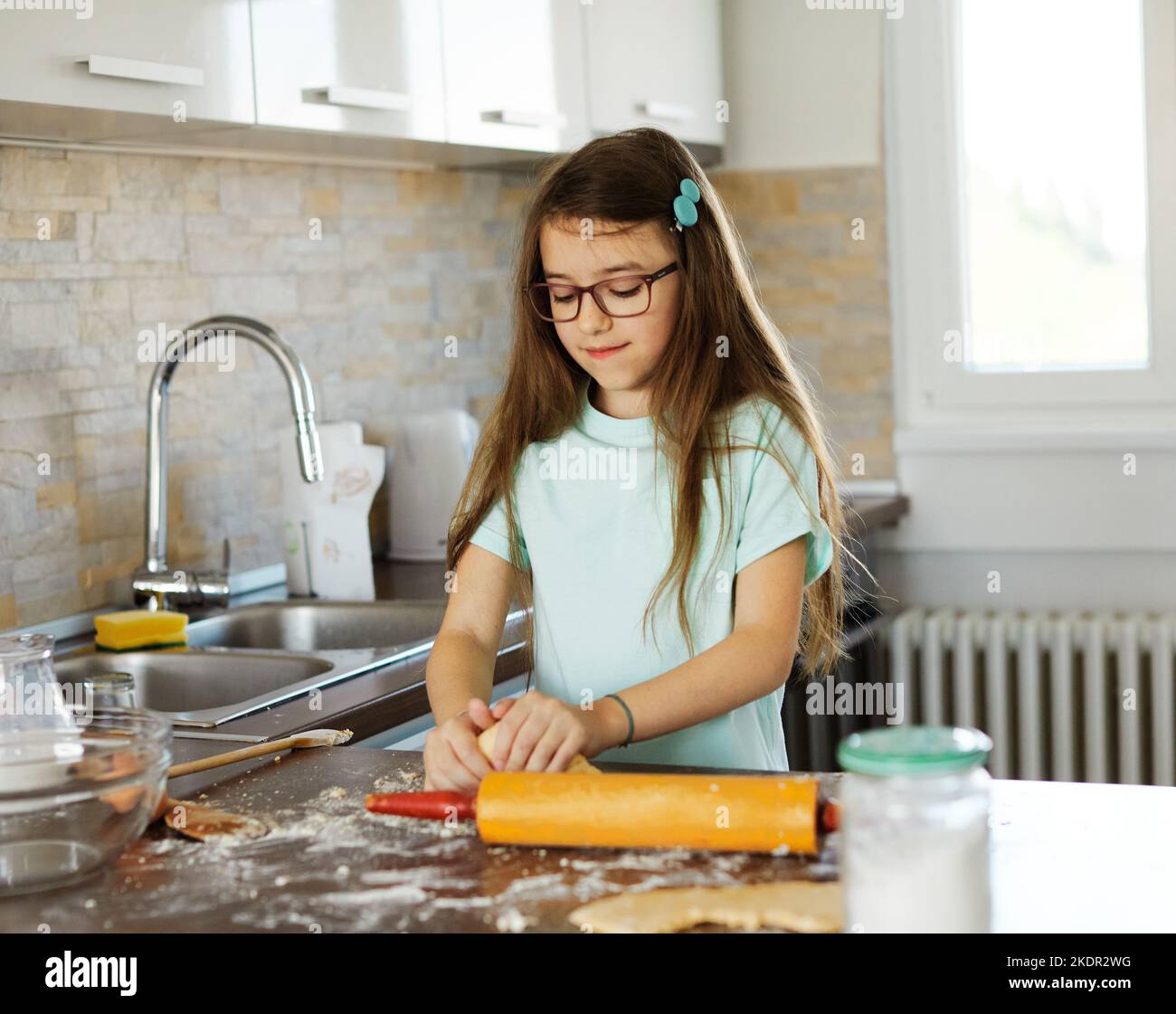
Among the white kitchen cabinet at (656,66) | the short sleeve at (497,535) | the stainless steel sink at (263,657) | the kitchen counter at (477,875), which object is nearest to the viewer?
the kitchen counter at (477,875)

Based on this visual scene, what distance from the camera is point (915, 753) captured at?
75 cm

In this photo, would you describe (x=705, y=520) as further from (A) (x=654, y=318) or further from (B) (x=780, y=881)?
(B) (x=780, y=881)

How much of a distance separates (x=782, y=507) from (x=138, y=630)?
92cm

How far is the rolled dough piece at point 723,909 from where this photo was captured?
32.7 inches

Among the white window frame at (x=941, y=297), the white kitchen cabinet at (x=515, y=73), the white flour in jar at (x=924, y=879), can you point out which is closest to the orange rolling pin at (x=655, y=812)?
the white flour in jar at (x=924, y=879)

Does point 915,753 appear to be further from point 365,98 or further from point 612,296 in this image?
point 365,98

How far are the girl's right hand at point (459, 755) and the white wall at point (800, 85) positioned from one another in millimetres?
2122

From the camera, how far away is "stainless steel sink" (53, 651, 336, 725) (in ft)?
Answer: 5.94

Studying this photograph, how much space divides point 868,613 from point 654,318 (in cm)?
169

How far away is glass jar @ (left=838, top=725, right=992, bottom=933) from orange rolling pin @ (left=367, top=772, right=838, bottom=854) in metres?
0.18

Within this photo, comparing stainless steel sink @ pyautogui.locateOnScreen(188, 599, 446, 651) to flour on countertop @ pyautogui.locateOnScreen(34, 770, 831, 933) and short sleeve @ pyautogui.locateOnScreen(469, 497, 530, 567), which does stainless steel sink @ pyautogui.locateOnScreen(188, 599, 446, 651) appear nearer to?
short sleeve @ pyautogui.locateOnScreen(469, 497, 530, 567)

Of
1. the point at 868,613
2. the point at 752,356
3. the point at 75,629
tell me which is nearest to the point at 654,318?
the point at 752,356

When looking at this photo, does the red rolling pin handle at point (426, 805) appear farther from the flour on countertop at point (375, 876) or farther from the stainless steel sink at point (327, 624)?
the stainless steel sink at point (327, 624)

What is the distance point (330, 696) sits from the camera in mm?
1575
